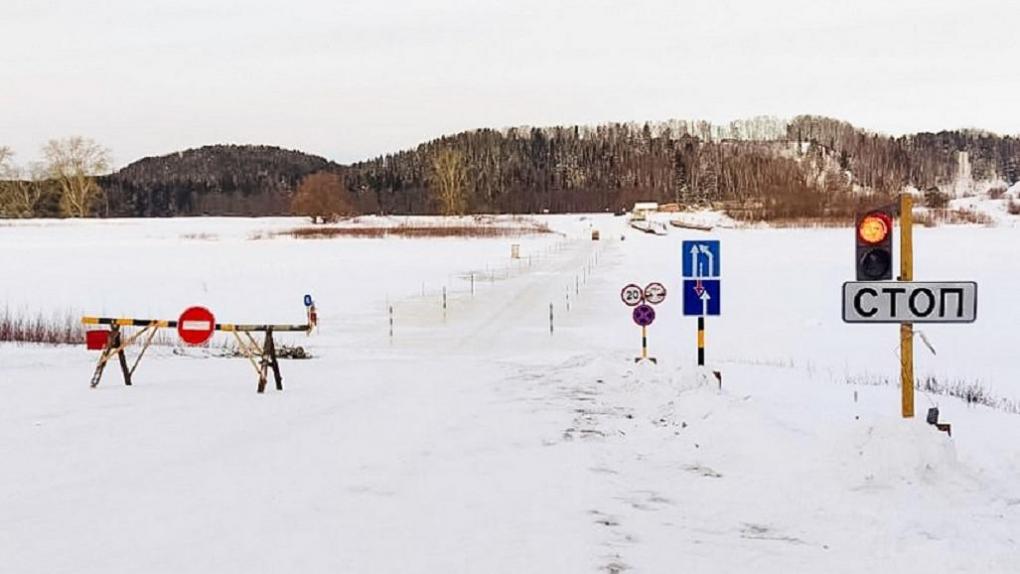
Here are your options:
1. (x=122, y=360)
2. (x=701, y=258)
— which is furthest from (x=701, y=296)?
(x=122, y=360)

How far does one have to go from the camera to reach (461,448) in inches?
347

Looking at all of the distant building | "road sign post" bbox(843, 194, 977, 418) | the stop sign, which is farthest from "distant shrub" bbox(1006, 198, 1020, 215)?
the stop sign

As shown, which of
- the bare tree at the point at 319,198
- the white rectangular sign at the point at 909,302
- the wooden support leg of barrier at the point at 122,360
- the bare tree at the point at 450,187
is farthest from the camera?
the bare tree at the point at 450,187

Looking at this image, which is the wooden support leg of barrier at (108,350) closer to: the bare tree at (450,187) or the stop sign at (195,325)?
the stop sign at (195,325)

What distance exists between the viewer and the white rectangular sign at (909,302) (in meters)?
7.98

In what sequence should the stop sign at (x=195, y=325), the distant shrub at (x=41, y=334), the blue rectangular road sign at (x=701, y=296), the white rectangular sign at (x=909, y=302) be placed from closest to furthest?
the white rectangular sign at (x=909, y=302) → the stop sign at (x=195, y=325) → the blue rectangular road sign at (x=701, y=296) → the distant shrub at (x=41, y=334)

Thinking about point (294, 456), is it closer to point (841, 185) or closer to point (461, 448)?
point (461, 448)

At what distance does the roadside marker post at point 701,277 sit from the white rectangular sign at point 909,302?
17.3 feet

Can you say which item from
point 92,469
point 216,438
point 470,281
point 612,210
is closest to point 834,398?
point 216,438

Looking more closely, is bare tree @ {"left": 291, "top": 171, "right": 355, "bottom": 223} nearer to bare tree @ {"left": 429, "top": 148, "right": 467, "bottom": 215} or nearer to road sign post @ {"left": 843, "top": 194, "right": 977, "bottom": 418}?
bare tree @ {"left": 429, "top": 148, "right": 467, "bottom": 215}

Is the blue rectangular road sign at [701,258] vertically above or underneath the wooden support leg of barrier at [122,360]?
above

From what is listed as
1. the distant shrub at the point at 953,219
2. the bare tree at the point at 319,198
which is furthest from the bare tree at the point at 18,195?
the distant shrub at the point at 953,219

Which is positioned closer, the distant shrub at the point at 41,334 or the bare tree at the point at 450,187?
the distant shrub at the point at 41,334

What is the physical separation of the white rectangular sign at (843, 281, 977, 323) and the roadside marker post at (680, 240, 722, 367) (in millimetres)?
5284
